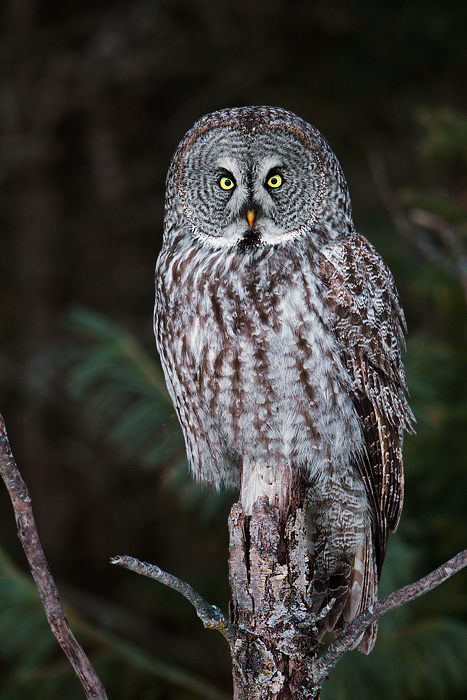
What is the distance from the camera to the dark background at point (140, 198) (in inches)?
170

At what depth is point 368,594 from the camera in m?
2.29

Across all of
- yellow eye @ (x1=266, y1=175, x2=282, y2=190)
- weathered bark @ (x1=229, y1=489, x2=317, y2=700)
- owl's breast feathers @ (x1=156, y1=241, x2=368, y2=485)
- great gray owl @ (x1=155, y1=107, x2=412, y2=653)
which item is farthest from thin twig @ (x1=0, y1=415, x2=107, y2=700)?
yellow eye @ (x1=266, y1=175, x2=282, y2=190)

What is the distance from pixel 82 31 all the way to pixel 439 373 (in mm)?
2913

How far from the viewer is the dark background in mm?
4325

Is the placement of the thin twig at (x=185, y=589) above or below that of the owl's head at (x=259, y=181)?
below

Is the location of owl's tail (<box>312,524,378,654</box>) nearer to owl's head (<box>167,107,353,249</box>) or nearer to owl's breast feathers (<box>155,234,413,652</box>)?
owl's breast feathers (<box>155,234,413,652</box>)

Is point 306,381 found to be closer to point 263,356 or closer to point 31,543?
point 263,356

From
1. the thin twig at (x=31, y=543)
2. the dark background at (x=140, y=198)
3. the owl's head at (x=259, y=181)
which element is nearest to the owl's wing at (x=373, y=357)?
the owl's head at (x=259, y=181)

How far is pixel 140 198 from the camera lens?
5.17m

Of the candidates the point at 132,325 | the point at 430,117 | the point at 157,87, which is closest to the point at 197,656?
the point at 132,325

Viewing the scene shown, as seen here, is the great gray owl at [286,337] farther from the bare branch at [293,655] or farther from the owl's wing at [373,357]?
the bare branch at [293,655]

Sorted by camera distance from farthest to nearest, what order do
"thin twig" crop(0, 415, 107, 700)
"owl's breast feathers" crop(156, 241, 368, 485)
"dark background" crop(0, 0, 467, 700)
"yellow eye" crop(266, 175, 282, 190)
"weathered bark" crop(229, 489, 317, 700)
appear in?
1. "dark background" crop(0, 0, 467, 700)
2. "yellow eye" crop(266, 175, 282, 190)
3. "owl's breast feathers" crop(156, 241, 368, 485)
4. "weathered bark" crop(229, 489, 317, 700)
5. "thin twig" crop(0, 415, 107, 700)

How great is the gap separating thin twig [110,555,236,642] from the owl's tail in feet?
1.78

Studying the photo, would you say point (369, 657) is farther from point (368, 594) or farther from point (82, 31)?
point (82, 31)
